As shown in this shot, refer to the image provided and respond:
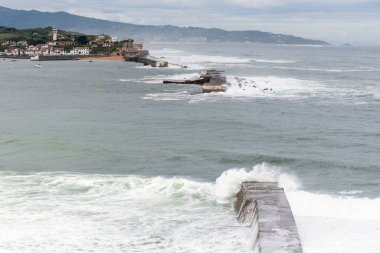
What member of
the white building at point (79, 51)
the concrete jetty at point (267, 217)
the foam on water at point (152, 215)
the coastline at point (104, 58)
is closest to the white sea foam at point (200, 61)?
the coastline at point (104, 58)

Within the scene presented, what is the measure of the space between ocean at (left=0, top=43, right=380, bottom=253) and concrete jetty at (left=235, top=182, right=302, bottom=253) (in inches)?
17.6

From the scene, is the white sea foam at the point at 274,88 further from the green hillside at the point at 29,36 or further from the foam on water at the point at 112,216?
the green hillside at the point at 29,36

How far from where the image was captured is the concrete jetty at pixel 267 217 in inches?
563

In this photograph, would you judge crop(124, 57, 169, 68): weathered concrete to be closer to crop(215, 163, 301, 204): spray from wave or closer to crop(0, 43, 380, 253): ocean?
crop(0, 43, 380, 253): ocean

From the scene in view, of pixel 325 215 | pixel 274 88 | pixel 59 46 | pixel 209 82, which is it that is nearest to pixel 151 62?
pixel 209 82

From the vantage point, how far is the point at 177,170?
930 inches

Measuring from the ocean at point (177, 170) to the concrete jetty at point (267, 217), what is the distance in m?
0.45

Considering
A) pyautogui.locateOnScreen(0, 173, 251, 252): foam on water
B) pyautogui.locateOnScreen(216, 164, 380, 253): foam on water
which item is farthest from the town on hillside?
pyautogui.locateOnScreen(216, 164, 380, 253): foam on water

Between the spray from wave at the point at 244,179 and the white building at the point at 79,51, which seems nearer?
the spray from wave at the point at 244,179

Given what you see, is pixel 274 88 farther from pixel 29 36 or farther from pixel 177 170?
pixel 29 36

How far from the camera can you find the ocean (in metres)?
15.9

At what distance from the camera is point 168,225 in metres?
16.8

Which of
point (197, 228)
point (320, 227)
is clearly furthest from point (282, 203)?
point (197, 228)

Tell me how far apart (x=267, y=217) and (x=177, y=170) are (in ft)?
A: 26.6
